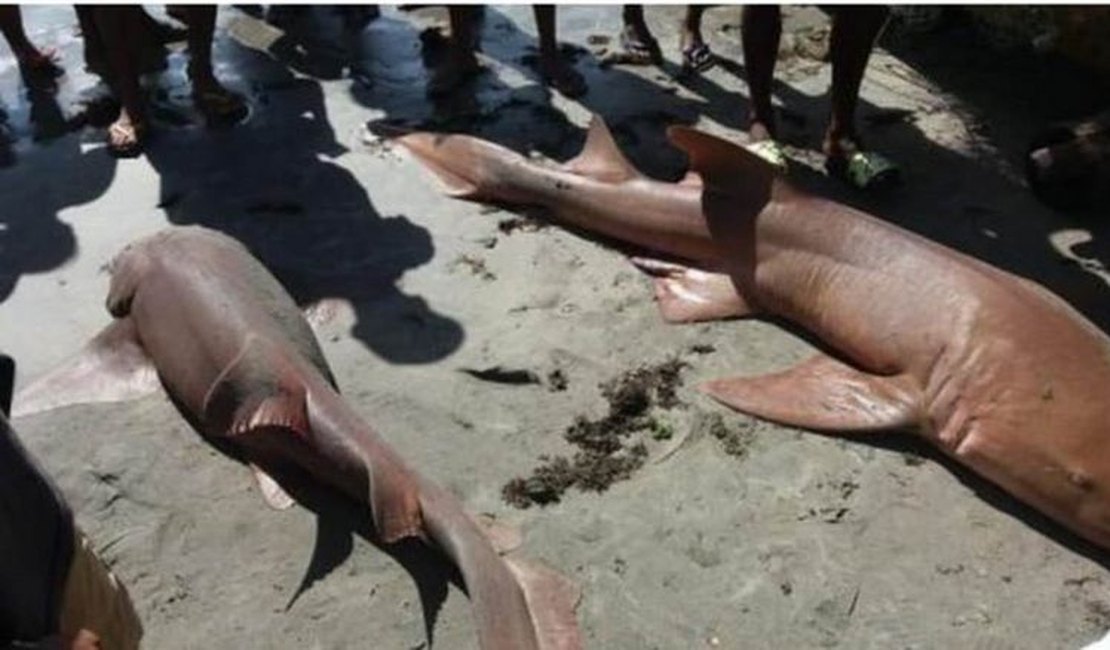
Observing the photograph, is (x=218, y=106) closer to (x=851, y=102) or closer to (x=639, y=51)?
(x=639, y=51)

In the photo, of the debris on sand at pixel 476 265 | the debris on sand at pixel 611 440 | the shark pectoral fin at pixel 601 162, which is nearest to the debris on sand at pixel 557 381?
the debris on sand at pixel 611 440

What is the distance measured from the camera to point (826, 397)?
13.6 ft

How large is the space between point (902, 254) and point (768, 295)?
0.55 meters

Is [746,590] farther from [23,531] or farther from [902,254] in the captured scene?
[23,531]

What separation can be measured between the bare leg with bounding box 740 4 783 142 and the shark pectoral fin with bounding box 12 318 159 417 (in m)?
3.05

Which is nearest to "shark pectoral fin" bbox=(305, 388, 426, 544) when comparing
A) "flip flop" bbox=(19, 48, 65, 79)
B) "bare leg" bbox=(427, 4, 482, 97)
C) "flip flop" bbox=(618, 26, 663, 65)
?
"bare leg" bbox=(427, 4, 482, 97)

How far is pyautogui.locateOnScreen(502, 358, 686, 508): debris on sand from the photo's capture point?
12.8 feet

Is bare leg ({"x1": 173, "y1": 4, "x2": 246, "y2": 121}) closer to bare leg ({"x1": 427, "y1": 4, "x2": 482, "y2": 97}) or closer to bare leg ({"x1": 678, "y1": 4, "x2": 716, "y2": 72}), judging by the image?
bare leg ({"x1": 427, "y1": 4, "x2": 482, "y2": 97})

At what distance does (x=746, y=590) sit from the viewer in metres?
3.52

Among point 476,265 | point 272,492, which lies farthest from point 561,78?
point 272,492

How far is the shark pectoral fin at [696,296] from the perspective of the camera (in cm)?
470

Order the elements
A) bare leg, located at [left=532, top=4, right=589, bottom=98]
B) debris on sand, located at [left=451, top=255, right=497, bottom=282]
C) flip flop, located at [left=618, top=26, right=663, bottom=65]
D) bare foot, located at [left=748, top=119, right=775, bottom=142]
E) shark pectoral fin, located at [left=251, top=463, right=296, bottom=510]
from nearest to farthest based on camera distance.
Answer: shark pectoral fin, located at [left=251, top=463, right=296, bottom=510] → debris on sand, located at [left=451, top=255, right=497, bottom=282] → bare foot, located at [left=748, top=119, right=775, bottom=142] → bare leg, located at [left=532, top=4, right=589, bottom=98] → flip flop, located at [left=618, top=26, right=663, bottom=65]

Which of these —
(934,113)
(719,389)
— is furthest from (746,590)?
(934,113)

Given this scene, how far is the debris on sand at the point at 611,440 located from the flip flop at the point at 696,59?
2829 mm
